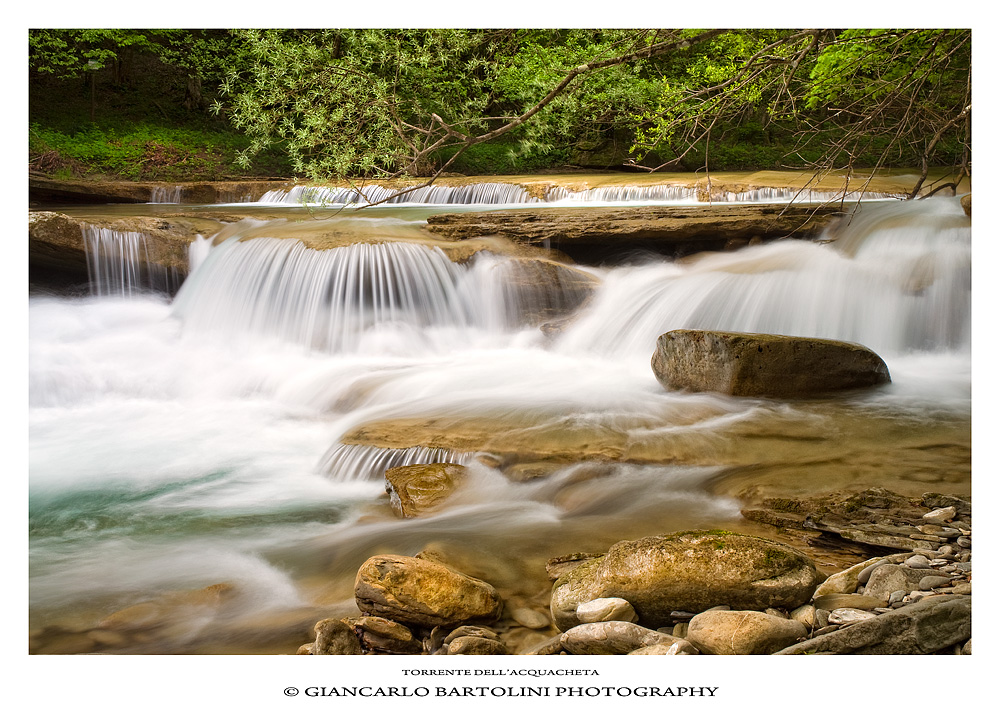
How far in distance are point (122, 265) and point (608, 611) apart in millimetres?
3842

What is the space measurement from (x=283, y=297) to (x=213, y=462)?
1518 mm

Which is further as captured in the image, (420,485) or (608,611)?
(420,485)

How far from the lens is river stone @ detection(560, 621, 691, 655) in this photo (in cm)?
212

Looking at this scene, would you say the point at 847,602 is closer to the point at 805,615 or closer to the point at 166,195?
the point at 805,615

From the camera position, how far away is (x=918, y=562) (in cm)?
236

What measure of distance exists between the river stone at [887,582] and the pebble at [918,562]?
0.07 meters

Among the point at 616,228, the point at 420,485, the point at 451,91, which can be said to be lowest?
the point at 420,485

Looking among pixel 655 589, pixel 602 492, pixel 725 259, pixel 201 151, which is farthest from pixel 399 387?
pixel 725 259

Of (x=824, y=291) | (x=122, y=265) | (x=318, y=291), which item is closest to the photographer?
(x=824, y=291)

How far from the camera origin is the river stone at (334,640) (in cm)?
218

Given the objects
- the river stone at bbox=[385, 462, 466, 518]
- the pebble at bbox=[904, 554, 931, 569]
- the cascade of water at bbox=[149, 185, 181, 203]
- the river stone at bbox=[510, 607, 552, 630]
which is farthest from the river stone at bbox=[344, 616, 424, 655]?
the cascade of water at bbox=[149, 185, 181, 203]

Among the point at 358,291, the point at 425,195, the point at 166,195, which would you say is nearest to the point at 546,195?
the point at 425,195

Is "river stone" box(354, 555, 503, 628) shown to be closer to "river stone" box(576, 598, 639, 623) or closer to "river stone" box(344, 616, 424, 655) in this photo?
"river stone" box(344, 616, 424, 655)
